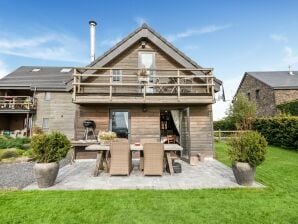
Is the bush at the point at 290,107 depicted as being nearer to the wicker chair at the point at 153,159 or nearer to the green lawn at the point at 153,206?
the green lawn at the point at 153,206

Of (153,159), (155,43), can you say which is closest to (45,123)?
(155,43)

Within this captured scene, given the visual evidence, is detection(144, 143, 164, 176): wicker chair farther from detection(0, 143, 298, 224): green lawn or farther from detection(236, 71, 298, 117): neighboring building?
detection(236, 71, 298, 117): neighboring building

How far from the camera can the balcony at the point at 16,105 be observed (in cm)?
1808

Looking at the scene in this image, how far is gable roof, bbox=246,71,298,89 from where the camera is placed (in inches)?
808

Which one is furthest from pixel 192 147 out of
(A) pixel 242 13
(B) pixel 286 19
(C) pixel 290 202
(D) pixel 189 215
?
(B) pixel 286 19

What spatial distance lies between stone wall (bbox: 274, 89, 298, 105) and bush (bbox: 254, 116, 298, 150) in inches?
259

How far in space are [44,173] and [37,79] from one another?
1843 centimetres

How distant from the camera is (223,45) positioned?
754 inches

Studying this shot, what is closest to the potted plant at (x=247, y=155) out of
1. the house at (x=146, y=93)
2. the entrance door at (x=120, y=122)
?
the house at (x=146, y=93)

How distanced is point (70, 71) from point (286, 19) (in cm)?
2095

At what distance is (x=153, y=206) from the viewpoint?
3971 millimetres

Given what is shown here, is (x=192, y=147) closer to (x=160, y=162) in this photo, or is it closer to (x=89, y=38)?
(x=160, y=162)

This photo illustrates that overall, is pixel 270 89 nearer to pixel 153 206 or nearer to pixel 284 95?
pixel 284 95

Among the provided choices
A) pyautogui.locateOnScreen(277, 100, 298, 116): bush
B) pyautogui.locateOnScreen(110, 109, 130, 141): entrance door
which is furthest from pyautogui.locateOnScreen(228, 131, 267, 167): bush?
pyautogui.locateOnScreen(277, 100, 298, 116): bush
